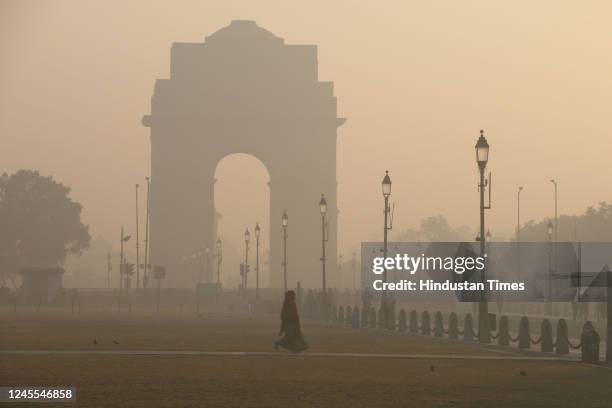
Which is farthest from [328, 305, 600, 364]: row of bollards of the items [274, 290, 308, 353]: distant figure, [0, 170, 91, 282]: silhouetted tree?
[0, 170, 91, 282]: silhouetted tree

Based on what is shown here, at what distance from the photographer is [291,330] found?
111 feet

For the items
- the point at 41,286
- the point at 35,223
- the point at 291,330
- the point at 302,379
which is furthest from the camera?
the point at 35,223

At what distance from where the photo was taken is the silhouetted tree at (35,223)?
154250 mm

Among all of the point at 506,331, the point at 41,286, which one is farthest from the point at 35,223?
the point at 506,331

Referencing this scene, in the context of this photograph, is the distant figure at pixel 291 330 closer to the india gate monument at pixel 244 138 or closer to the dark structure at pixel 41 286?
the dark structure at pixel 41 286

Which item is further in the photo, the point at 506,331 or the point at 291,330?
the point at 506,331

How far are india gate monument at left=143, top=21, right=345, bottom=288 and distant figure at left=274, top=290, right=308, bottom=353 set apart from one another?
84626mm

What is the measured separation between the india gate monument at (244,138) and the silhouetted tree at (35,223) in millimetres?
33944

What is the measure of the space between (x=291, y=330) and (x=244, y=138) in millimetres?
90458

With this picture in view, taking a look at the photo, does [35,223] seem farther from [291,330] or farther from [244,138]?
[291,330]

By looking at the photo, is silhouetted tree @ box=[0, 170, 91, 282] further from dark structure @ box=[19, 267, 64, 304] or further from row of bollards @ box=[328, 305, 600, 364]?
row of bollards @ box=[328, 305, 600, 364]

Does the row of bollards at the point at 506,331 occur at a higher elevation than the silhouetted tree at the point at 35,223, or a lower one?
lower

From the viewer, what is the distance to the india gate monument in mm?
121000

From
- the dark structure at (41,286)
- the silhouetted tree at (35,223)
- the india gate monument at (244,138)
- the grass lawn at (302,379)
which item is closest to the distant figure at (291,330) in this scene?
the grass lawn at (302,379)
